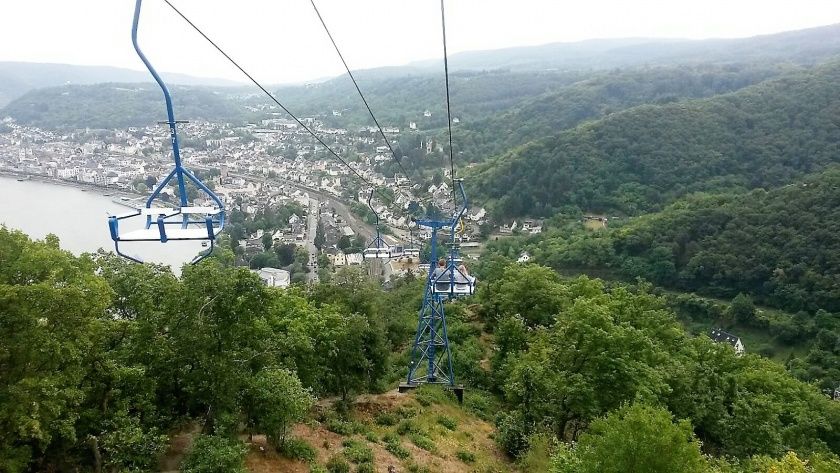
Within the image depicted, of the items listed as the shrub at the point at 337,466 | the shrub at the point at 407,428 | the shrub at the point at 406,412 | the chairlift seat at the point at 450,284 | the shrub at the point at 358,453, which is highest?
the chairlift seat at the point at 450,284

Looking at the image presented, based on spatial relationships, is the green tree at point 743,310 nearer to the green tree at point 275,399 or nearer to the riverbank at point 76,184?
the green tree at point 275,399

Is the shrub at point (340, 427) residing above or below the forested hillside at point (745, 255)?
above

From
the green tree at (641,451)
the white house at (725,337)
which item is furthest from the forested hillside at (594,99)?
the green tree at (641,451)

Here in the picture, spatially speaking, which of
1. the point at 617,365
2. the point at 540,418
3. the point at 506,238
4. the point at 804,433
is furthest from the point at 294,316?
the point at 506,238

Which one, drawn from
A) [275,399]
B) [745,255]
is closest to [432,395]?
[275,399]

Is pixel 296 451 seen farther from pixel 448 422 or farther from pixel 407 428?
pixel 448 422

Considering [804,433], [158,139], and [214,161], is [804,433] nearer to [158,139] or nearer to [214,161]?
[214,161]
